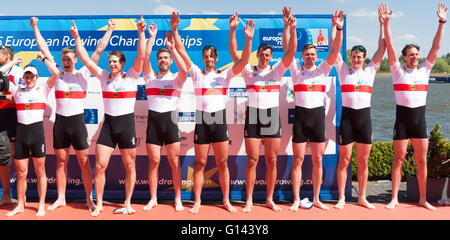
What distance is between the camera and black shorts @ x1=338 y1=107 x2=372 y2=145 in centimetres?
491

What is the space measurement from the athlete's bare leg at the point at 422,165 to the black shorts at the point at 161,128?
3.80 meters

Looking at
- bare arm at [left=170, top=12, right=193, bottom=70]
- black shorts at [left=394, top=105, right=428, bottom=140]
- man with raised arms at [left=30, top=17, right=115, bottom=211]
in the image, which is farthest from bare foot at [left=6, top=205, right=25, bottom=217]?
black shorts at [left=394, top=105, right=428, bottom=140]

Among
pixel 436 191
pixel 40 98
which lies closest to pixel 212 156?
pixel 40 98

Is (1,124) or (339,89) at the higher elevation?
(339,89)

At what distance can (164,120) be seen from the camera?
4793 millimetres

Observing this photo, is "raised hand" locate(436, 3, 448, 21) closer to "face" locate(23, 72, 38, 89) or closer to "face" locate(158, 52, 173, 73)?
"face" locate(158, 52, 173, 73)

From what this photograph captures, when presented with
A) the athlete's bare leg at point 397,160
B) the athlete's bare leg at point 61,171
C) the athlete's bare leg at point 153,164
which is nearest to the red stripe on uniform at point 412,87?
the athlete's bare leg at point 397,160

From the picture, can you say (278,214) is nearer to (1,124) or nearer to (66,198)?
(66,198)

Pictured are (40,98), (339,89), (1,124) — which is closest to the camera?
(40,98)

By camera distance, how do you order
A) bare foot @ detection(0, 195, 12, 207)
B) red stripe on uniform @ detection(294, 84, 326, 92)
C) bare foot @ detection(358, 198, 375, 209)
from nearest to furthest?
red stripe on uniform @ detection(294, 84, 326, 92) < bare foot @ detection(358, 198, 375, 209) < bare foot @ detection(0, 195, 12, 207)

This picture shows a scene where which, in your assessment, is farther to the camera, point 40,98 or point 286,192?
point 286,192

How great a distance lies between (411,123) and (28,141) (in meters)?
5.81

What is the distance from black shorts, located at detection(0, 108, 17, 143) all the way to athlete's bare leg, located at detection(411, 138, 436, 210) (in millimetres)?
6384

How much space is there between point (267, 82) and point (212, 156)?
5.77 ft
